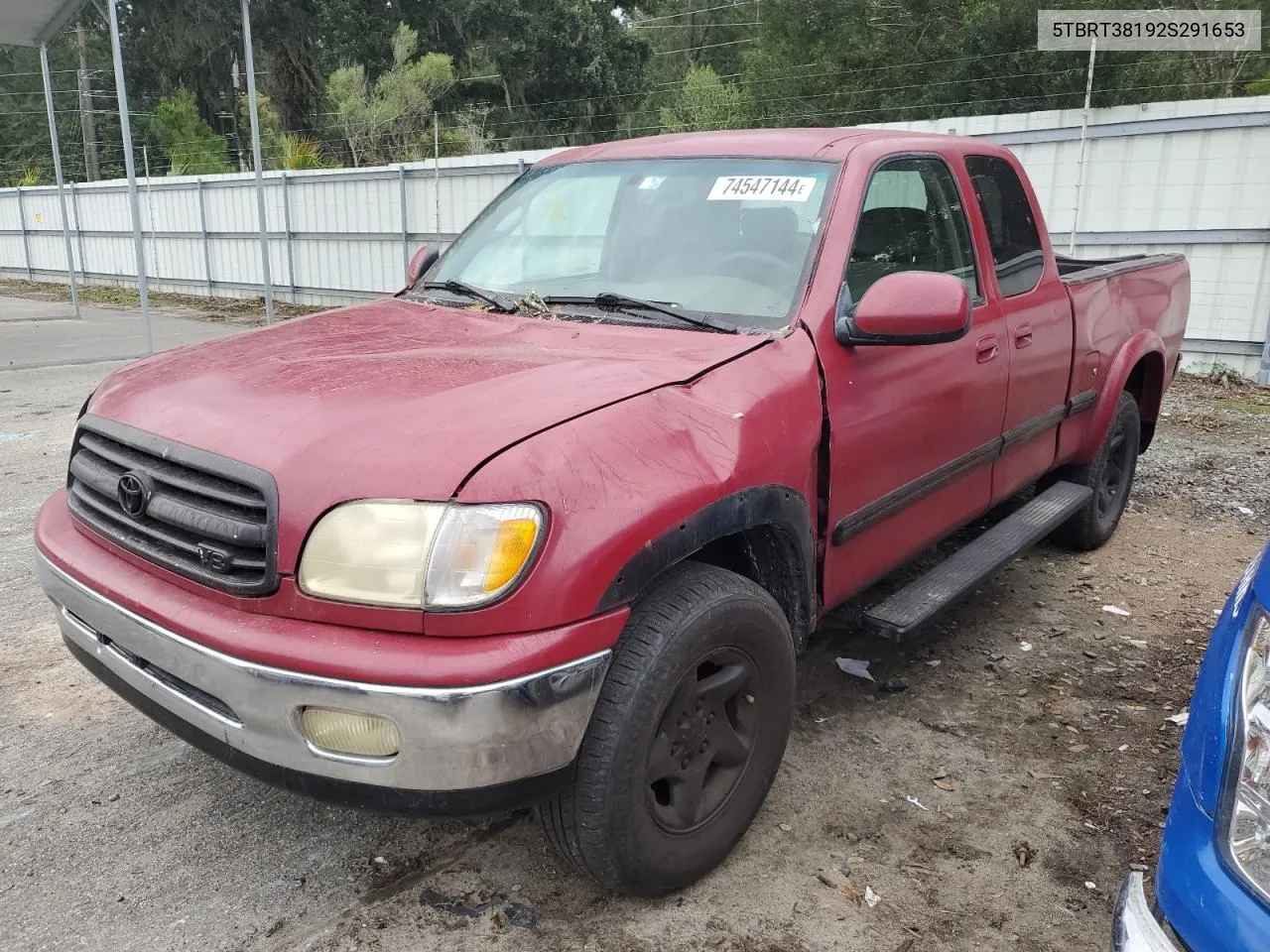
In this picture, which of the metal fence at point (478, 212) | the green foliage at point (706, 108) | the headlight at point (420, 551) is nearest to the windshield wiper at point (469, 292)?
the headlight at point (420, 551)

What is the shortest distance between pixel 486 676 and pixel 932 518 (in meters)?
2.05

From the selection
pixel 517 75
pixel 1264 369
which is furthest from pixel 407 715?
pixel 517 75

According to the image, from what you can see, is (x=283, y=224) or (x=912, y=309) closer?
(x=912, y=309)

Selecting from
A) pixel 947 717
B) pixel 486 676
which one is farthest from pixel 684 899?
pixel 947 717

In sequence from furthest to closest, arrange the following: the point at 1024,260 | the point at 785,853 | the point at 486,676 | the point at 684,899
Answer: the point at 1024,260 → the point at 785,853 → the point at 684,899 → the point at 486,676

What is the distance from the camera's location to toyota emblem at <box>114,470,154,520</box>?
7.39 feet

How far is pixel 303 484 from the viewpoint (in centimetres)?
202

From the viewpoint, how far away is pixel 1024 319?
3.83m

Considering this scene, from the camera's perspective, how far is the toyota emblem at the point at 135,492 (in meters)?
2.25

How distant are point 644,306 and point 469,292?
0.76m

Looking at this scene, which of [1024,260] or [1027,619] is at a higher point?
[1024,260]

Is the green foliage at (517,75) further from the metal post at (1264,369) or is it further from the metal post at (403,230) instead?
the metal post at (1264,369)

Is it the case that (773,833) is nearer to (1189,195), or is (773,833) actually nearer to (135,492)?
(135,492)

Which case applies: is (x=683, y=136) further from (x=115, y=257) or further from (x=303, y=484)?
(x=115, y=257)
